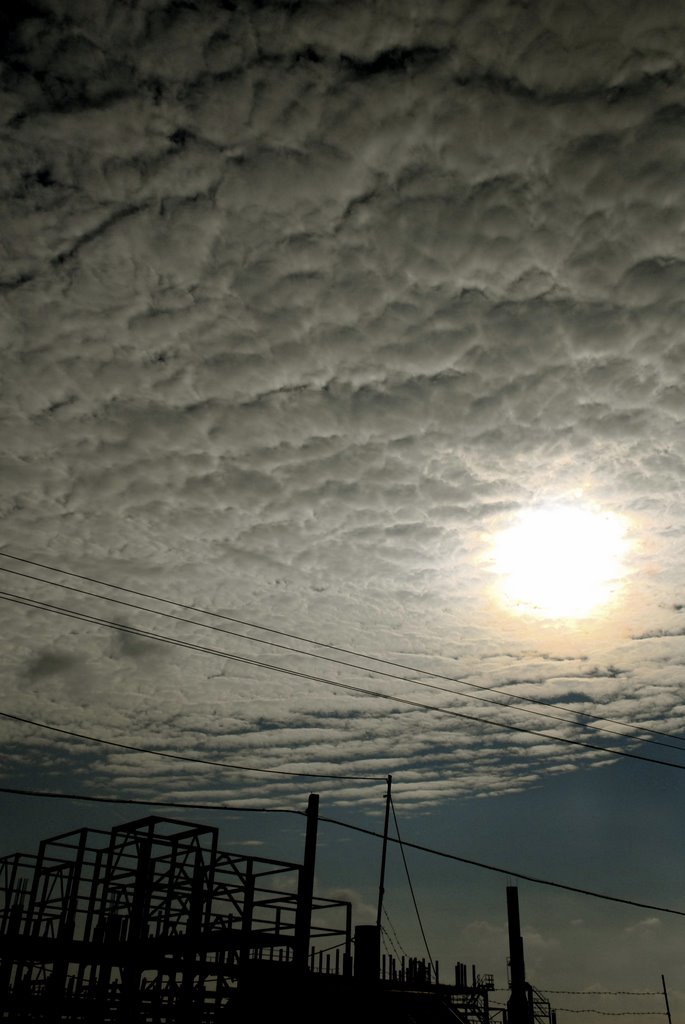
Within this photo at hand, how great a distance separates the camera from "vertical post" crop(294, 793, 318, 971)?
16.7 m

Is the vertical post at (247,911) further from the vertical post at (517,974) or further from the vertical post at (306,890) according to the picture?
the vertical post at (517,974)

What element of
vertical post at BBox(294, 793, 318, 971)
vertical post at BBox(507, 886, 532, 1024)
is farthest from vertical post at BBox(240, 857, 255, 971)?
vertical post at BBox(507, 886, 532, 1024)

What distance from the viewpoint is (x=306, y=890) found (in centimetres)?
1748

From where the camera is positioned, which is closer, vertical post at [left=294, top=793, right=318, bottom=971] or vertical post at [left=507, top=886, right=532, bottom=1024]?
vertical post at [left=294, top=793, right=318, bottom=971]

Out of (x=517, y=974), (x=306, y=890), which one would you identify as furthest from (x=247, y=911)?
(x=517, y=974)

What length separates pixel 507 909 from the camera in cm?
1916

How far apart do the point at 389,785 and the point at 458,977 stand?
1685cm

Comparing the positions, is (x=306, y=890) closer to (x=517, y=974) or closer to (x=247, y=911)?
(x=247, y=911)

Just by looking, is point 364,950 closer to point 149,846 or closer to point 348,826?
point 348,826

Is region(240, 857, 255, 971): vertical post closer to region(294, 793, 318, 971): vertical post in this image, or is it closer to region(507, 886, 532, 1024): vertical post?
region(294, 793, 318, 971): vertical post

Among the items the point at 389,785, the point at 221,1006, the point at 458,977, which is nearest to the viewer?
the point at 221,1006

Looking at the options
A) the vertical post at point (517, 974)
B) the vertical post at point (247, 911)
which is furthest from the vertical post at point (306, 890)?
the vertical post at point (517, 974)

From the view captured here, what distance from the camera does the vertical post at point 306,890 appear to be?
16.7 meters

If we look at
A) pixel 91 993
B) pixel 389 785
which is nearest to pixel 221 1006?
pixel 91 993
